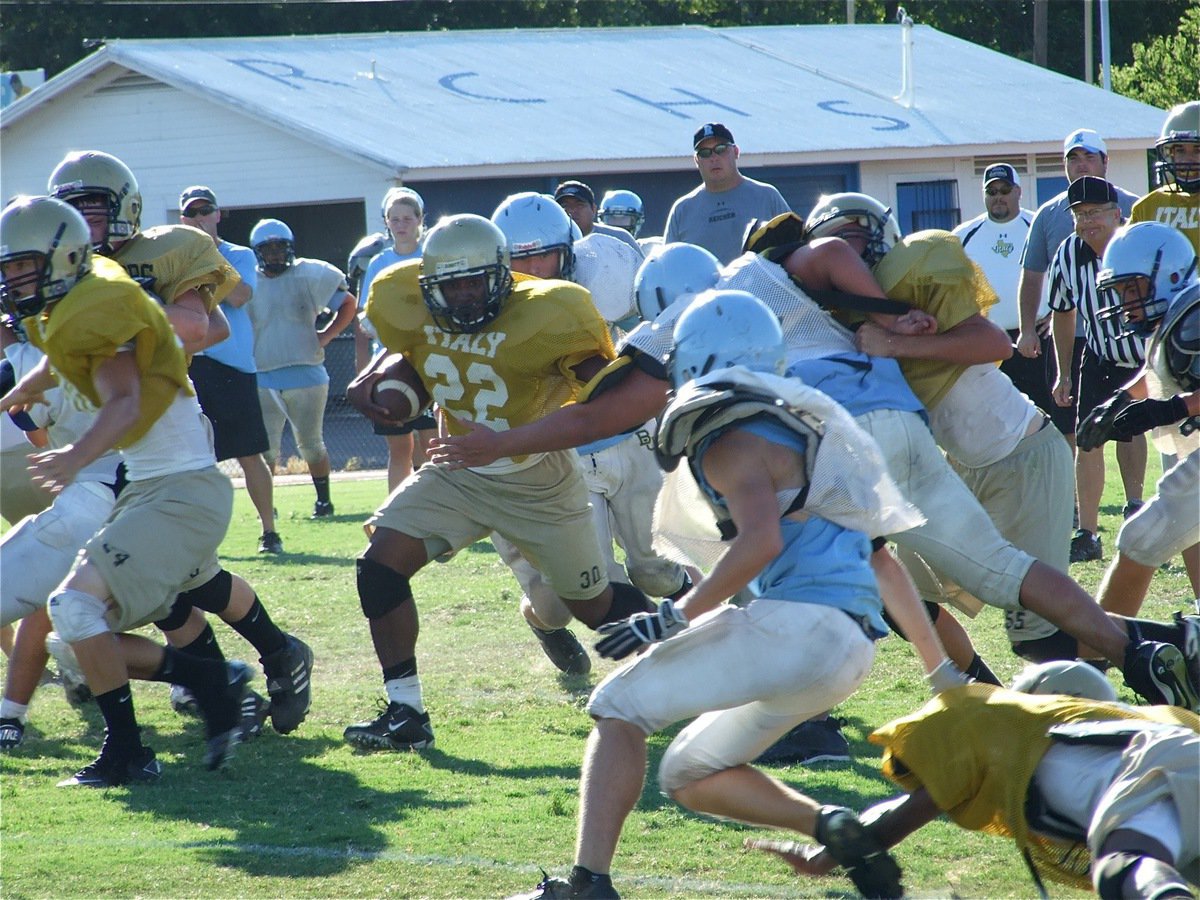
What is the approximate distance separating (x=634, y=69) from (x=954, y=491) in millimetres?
19941

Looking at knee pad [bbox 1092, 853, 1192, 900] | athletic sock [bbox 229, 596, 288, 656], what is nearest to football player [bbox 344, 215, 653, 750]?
athletic sock [bbox 229, 596, 288, 656]

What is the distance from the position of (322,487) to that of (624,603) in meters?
6.33

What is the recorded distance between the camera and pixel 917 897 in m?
3.85

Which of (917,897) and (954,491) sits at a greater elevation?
(954,491)

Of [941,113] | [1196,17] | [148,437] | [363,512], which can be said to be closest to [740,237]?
[148,437]

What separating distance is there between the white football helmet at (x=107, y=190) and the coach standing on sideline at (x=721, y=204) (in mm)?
3195

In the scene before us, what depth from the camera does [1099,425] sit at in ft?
18.3

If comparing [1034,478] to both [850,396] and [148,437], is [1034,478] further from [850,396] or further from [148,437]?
[148,437]

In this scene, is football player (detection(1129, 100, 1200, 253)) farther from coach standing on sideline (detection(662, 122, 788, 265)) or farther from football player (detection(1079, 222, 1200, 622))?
coach standing on sideline (detection(662, 122, 788, 265))

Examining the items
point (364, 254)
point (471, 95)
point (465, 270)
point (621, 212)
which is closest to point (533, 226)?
point (465, 270)

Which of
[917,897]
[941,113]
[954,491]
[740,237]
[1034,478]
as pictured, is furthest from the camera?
[941,113]

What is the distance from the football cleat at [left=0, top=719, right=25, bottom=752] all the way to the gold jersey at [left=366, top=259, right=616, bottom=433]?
1.86 m

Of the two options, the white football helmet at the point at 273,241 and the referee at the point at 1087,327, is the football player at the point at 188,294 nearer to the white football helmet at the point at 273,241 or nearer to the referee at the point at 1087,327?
the referee at the point at 1087,327

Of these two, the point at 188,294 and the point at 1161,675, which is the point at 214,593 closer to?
the point at 188,294
